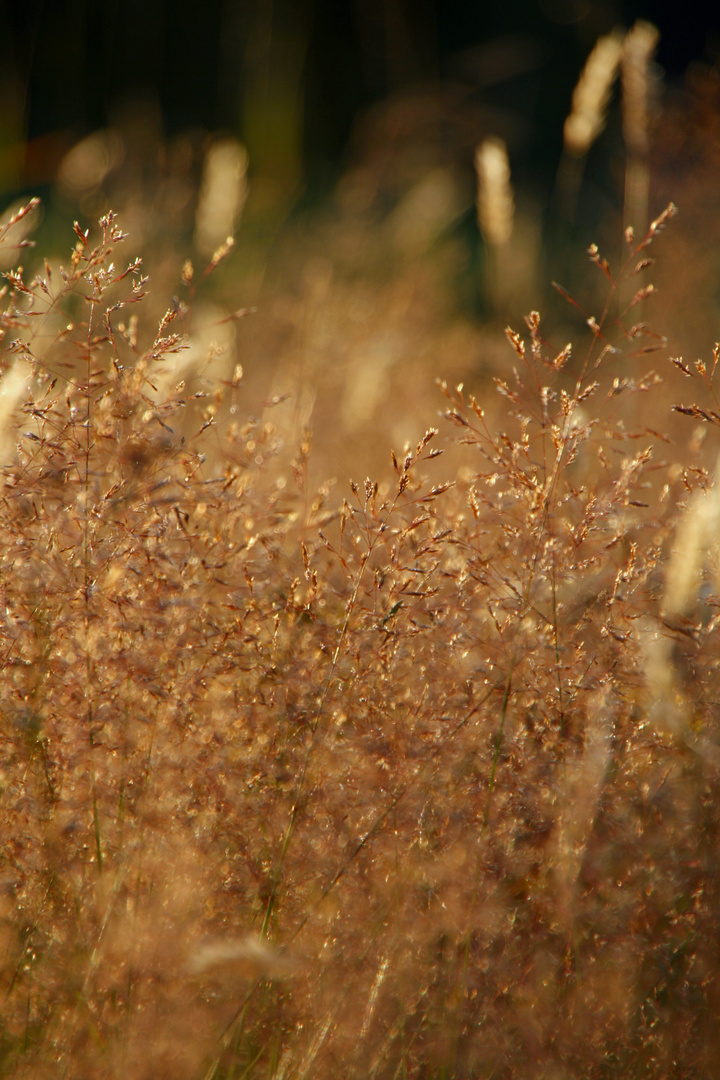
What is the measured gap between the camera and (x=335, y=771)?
1125 mm

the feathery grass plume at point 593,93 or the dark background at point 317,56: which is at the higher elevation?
the dark background at point 317,56

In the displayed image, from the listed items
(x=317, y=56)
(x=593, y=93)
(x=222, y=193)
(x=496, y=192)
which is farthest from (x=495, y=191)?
(x=317, y=56)

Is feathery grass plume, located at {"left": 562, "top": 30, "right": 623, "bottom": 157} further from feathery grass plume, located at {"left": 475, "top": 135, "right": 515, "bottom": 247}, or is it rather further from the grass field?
the grass field

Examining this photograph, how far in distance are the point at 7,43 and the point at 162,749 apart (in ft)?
18.1

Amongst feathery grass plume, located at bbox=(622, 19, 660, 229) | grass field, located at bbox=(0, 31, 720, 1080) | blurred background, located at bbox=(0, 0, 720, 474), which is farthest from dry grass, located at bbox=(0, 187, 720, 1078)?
feathery grass plume, located at bbox=(622, 19, 660, 229)

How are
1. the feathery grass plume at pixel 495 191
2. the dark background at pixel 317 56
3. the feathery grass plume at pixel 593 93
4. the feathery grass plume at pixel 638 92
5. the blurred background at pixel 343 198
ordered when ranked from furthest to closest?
the dark background at pixel 317 56, the blurred background at pixel 343 198, the feathery grass plume at pixel 593 93, the feathery grass plume at pixel 638 92, the feathery grass plume at pixel 495 191

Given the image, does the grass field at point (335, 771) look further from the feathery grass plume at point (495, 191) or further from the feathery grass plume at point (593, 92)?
the feathery grass plume at point (593, 92)

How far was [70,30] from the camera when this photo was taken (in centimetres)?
517

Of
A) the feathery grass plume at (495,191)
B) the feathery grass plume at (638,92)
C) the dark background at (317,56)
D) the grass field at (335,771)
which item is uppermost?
the dark background at (317,56)

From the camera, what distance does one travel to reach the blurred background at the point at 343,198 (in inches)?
108

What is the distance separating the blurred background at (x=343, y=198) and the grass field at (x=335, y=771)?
0.81 feet

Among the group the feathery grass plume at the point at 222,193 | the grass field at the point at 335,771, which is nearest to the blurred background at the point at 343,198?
the feathery grass plume at the point at 222,193

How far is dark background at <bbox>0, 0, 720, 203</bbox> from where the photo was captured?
5.09 metres

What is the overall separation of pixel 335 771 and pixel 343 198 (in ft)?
10.9
